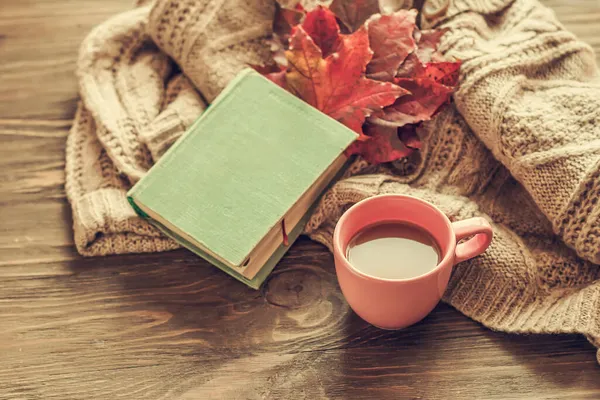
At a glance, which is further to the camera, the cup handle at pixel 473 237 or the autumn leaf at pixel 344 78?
the autumn leaf at pixel 344 78

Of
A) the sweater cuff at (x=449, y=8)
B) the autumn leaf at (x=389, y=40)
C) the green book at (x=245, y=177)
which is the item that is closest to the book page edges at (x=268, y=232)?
the green book at (x=245, y=177)

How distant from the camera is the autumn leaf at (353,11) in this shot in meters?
0.82

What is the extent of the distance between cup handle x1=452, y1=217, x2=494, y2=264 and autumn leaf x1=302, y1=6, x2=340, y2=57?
0.91ft

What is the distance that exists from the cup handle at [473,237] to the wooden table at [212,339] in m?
0.10

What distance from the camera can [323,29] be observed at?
80 centimetres

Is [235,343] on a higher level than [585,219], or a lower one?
lower

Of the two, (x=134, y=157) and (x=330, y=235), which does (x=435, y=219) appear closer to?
(x=330, y=235)

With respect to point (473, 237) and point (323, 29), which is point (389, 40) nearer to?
point (323, 29)

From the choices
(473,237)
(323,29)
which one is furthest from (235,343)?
(323,29)

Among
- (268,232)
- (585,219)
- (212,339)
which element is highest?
(585,219)

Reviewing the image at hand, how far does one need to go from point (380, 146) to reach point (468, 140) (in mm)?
106

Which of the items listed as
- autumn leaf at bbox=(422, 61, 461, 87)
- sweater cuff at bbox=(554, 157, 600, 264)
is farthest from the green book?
sweater cuff at bbox=(554, 157, 600, 264)

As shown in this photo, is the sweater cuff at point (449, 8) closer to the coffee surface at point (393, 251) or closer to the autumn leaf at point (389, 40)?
the autumn leaf at point (389, 40)

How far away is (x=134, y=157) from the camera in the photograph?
33.4 inches
